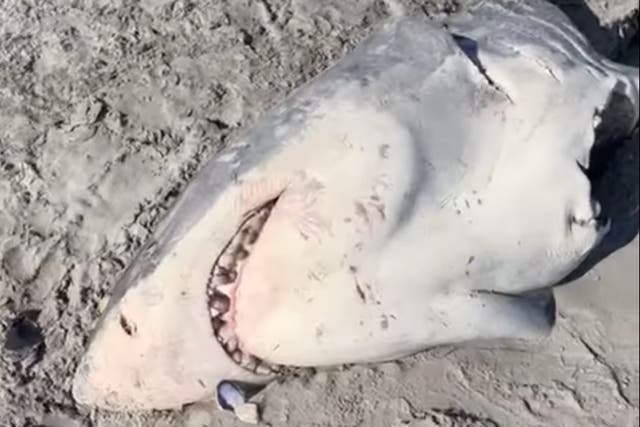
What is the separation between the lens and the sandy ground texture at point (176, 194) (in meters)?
2.97

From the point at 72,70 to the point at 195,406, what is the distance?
0.89 meters

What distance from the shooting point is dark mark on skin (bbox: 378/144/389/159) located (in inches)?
105

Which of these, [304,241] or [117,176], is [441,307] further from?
[117,176]

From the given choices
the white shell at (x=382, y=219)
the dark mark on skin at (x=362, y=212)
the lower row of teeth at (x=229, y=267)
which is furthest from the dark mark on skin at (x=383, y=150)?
the lower row of teeth at (x=229, y=267)

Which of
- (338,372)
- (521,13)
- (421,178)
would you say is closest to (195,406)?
(338,372)

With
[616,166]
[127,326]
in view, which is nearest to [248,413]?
[127,326]

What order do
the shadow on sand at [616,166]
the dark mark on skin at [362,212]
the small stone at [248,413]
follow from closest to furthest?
the dark mark on skin at [362,212], the small stone at [248,413], the shadow on sand at [616,166]

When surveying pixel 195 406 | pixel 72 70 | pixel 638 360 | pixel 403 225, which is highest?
pixel 72 70

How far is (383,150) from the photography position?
2.67 m

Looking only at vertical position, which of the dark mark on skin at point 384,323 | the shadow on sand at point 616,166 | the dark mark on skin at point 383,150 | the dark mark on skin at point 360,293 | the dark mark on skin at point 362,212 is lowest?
the shadow on sand at point 616,166

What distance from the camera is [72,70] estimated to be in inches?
128

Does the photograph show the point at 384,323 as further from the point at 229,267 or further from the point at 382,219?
the point at 229,267

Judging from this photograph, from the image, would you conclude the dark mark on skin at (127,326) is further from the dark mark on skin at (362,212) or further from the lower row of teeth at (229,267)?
the dark mark on skin at (362,212)

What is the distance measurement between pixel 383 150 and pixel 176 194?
645 mm
